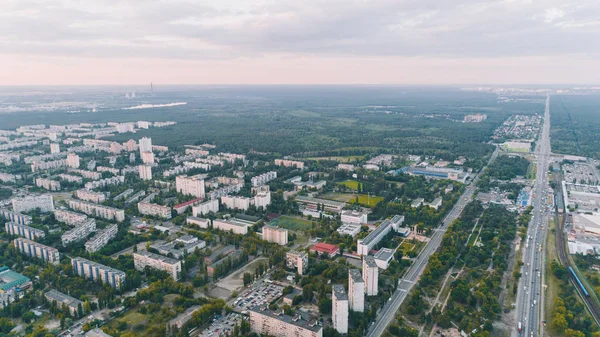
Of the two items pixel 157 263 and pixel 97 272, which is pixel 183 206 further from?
pixel 97 272

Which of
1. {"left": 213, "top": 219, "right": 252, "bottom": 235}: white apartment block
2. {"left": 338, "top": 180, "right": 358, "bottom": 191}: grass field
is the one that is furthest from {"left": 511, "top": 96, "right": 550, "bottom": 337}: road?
{"left": 213, "top": 219, "right": 252, "bottom": 235}: white apartment block

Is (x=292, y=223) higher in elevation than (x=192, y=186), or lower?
lower

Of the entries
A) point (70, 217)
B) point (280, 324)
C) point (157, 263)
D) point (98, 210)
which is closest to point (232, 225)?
point (157, 263)

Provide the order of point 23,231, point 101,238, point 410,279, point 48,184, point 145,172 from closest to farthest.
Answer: point 410,279, point 101,238, point 23,231, point 48,184, point 145,172

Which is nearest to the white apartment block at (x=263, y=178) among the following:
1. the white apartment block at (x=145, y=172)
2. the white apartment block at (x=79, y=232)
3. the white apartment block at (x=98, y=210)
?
the white apartment block at (x=145, y=172)

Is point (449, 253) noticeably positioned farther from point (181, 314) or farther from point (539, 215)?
point (181, 314)

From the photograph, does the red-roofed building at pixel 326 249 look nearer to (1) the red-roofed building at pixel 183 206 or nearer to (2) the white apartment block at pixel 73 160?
(1) the red-roofed building at pixel 183 206

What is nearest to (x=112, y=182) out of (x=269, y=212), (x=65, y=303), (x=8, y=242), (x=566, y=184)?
(x=8, y=242)
